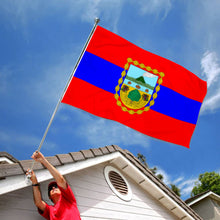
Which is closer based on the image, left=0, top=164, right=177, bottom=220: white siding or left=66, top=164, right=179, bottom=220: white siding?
left=0, top=164, right=177, bottom=220: white siding

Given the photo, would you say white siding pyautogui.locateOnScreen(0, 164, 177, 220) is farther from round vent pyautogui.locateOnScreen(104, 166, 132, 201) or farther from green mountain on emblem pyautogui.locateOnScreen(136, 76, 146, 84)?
green mountain on emblem pyautogui.locateOnScreen(136, 76, 146, 84)

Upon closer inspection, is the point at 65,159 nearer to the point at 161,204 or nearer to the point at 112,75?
the point at 112,75

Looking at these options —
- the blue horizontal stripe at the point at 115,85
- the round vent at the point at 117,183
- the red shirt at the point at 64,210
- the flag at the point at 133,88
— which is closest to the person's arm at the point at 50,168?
the red shirt at the point at 64,210

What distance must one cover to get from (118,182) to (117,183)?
0.22ft

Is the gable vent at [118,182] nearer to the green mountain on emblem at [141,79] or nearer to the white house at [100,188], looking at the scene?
the white house at [100,188]

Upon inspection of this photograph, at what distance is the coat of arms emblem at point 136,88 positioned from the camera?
4.41 m

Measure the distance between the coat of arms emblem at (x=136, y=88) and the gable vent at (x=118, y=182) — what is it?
209cm

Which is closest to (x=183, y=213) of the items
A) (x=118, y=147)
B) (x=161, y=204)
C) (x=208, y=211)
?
(x=161, y=204)

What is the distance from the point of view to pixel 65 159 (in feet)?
12.2

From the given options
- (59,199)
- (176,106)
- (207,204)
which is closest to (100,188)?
(59,199)

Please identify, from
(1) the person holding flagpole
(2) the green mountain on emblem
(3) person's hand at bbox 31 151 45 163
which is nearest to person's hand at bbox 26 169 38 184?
(1) the person holding flagpole

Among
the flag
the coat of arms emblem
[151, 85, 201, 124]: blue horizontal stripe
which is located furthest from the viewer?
[151, 85, 201, 124]: blue horizontal stripe

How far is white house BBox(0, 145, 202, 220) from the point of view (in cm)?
302

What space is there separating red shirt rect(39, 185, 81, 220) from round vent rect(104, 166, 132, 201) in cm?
203
